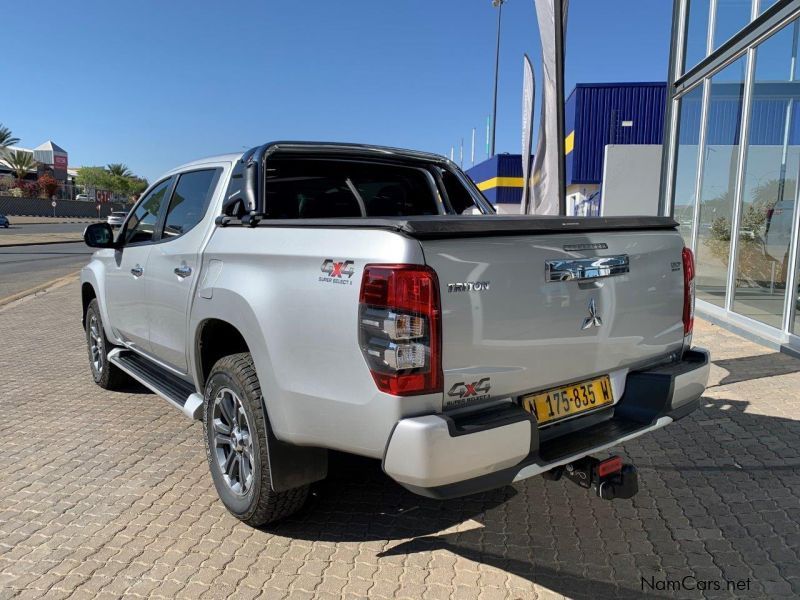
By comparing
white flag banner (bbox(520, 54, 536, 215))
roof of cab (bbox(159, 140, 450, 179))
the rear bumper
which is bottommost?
the rear bumper

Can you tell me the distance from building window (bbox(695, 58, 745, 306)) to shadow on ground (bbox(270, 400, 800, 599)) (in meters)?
5.53

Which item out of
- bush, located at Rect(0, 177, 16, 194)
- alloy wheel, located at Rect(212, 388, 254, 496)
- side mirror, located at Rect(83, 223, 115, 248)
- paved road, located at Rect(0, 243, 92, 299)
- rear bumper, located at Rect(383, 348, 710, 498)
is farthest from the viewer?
bush, located at Rect(0, 177, 16, 194)

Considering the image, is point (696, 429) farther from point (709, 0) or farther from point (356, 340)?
point (709, 0)

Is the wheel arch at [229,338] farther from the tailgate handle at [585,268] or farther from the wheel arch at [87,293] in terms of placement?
the wheel arch at [87,293]

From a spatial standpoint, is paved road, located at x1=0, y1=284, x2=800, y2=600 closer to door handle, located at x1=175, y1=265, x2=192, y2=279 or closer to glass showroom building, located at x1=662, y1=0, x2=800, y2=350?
door handle, located at x1=175, y1=265, x2=192, y2=279

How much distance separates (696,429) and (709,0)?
7.41m

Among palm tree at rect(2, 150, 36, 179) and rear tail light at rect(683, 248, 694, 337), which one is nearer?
rear tail light at rect(683, 248, 694, 337)

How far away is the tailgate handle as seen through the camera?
252 cm

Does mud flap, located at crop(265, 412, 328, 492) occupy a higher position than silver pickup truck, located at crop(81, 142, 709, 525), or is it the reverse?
silver pickup truck, located at crop(81, 142, 709, 525)

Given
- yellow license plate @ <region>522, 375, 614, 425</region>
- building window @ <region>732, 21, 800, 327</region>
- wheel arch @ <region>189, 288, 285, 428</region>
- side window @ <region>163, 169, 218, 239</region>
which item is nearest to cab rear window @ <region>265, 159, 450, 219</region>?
side window @ <region>163, 169, 218, 239</region>

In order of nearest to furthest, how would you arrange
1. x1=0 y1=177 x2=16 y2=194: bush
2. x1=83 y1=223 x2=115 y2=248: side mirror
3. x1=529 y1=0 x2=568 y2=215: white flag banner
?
x1=83 y1=223 x2=115 y2=248: side mirror < x1=529 y1=0 x2=568 y2=215: white flag banner < x1=0 y1=177 x2=16 y2=194: bush

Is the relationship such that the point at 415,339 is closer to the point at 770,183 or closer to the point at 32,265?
the point at 770,183

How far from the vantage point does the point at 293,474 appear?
2717 millimetres

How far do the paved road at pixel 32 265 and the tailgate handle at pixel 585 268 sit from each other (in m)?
12.2
